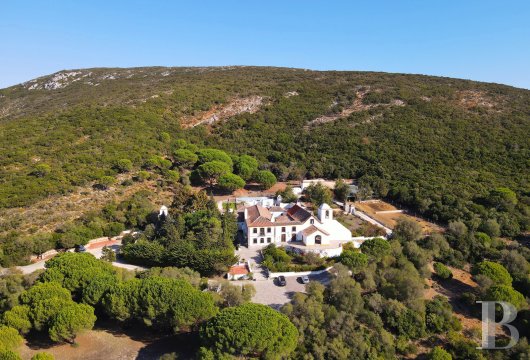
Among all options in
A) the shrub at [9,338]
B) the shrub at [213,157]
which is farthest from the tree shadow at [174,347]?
the shrub at [213,157]

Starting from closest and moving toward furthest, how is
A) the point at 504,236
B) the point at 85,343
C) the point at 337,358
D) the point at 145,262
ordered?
the point at 337,358 → the point at 85,343 → the point at 145,262 → the point at 504,236

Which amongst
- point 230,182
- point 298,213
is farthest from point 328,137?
point 298,213

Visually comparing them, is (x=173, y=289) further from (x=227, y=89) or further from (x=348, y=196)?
(x=227, y=89)

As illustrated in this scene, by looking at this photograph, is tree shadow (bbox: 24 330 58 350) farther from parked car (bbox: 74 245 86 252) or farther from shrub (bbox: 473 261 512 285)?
shrub (bbox: 473 261 512 285)

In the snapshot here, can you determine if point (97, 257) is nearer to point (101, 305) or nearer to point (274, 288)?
point (101, 305)

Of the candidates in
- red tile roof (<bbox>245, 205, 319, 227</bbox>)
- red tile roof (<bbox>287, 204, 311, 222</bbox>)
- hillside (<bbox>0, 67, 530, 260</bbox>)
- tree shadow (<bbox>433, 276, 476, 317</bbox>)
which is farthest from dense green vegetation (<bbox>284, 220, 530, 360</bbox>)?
hillside (<bbox>0, 67, 530, 260</bbox>)

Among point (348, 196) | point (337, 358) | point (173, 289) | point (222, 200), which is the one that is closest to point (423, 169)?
point (348, 196)
